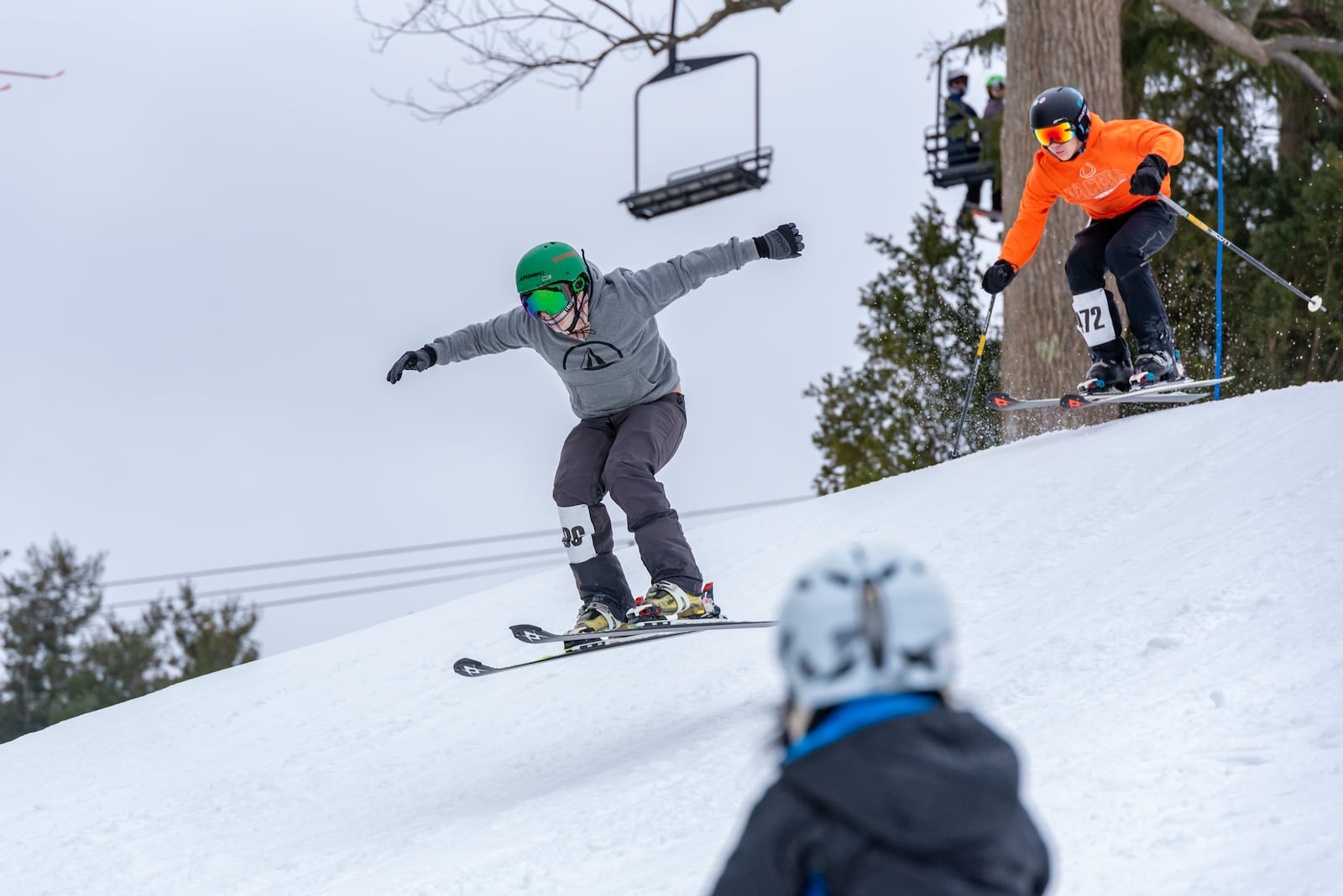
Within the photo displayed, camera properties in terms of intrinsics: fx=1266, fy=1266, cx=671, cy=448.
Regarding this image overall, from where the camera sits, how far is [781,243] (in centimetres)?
466

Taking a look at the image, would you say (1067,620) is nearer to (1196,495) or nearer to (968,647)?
(968,647)

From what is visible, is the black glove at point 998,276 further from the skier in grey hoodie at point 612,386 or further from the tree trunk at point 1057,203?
the skier in grey hoodie at point 612,386

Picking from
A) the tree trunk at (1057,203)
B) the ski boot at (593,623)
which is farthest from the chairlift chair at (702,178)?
the ski boot at (593,623)

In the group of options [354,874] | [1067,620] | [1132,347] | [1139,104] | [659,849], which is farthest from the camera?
[1139,104]

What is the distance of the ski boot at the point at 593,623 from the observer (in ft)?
15.1

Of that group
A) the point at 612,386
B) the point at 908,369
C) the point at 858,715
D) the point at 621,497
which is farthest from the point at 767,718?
the point at 908,369

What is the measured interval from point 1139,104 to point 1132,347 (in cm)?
296

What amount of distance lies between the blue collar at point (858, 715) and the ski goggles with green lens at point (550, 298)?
11.1ft

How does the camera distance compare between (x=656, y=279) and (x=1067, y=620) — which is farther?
(x=656, y=279)

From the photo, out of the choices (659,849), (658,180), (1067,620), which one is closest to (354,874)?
(659,849)

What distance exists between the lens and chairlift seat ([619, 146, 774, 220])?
30.1 ft

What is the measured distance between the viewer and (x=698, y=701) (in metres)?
4.92

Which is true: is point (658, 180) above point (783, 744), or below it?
above

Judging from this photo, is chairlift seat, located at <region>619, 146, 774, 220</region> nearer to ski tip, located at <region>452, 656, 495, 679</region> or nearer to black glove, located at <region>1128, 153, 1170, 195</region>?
black glove, located at <region>1128, 153, 1170, 195</region>
